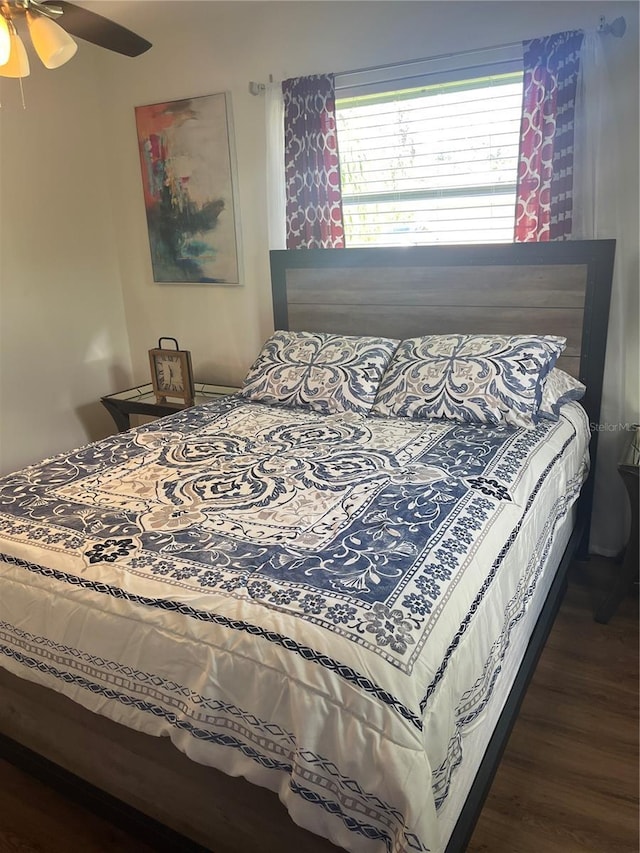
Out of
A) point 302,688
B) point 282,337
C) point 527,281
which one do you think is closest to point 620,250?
point 527,281

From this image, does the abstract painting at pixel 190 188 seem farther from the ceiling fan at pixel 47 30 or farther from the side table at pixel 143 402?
the ceiling fan at pixel 47 30

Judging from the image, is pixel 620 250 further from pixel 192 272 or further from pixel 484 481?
pixel 192 272

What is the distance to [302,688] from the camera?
112cm

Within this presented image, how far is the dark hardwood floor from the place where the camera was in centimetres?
161

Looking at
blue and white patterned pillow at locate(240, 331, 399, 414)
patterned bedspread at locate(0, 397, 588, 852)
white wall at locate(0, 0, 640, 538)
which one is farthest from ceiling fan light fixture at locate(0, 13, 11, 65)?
blue and white patterned pillow at locate(240, 331, 399, 414)

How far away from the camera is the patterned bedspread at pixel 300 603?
3.61 ft

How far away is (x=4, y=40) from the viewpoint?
A: 176cm

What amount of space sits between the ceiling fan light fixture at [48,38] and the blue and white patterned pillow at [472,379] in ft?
5.30

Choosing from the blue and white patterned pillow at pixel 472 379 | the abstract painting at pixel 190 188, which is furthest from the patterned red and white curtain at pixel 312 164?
the blue and white patterned pillow at pixel 472 379

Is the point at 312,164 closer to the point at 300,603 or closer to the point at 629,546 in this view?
the point at 629,546

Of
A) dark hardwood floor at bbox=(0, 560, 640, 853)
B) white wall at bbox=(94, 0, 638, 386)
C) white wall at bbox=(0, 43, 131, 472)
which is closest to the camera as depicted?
dark hardwood floor at bbox=(0, 560, 640, 853)

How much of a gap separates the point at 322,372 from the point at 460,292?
28.7 inches

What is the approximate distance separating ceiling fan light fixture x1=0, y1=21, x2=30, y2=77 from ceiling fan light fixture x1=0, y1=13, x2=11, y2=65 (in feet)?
0.09

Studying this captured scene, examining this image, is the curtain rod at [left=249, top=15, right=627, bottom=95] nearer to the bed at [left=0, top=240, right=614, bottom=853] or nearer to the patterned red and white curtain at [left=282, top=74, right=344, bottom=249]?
the patterned red and white curtain at [left=282, top=74, right=344, bottom=249]
